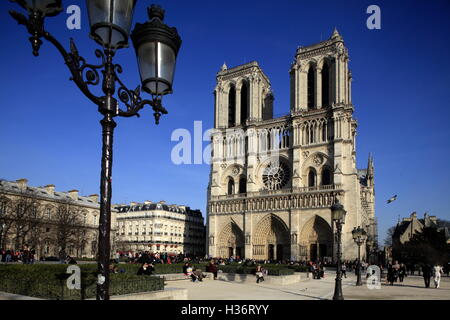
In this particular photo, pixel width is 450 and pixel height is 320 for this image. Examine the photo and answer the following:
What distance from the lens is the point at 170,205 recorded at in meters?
72.2

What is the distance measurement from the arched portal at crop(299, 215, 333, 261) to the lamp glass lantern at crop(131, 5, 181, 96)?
3856 cm

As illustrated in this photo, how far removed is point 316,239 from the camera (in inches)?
1663

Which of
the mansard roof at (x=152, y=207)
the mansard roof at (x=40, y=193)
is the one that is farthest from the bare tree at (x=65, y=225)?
the mansard roof at (x=152, y=207)

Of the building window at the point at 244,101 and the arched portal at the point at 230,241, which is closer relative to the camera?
the arched portal at the point at 230,241

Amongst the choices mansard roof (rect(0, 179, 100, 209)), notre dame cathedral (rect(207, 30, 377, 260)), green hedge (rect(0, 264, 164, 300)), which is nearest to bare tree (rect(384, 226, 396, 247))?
notre dame cathedral (rect(207, 30, 377, 260))

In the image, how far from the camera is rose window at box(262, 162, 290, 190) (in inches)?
1843

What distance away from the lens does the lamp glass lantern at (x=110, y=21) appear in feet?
13.6

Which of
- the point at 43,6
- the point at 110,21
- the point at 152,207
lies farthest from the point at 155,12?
the point at 152,207

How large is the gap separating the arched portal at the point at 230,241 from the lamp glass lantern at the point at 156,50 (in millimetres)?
43703

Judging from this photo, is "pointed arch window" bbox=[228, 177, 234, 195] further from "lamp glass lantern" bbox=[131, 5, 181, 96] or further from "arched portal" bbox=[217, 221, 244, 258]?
"lamp glass lantern" bbox=[131, 5, 181, 96]

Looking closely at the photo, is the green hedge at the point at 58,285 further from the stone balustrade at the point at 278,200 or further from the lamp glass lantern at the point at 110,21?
the stone balustrade at the point at 278,200

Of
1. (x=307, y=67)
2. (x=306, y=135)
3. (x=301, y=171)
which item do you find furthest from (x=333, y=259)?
(x=307, y=67)
